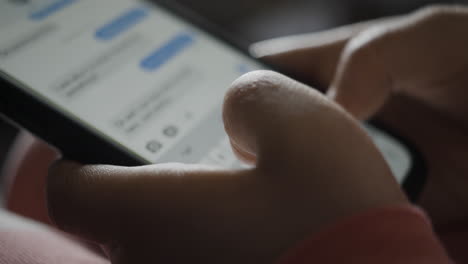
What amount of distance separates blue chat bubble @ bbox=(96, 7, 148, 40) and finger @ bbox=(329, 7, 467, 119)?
0.69ft

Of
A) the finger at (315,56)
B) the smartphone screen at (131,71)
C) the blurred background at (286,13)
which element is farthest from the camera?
the blurred background at (286,13)

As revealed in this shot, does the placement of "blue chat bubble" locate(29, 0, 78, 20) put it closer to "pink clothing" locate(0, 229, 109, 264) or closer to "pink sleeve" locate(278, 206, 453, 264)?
"pink clothing" locate(0, 229, 109, 264)

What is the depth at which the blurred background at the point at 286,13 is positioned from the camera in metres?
0.93

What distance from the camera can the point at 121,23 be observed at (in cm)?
40

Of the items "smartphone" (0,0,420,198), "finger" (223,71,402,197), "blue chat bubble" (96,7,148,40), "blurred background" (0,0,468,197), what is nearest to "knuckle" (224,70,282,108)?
"finger" (223,71,402,197)

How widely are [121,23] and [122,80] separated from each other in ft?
0.26

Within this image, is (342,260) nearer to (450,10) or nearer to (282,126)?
(282,126)

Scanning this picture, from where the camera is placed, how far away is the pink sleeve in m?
0.20

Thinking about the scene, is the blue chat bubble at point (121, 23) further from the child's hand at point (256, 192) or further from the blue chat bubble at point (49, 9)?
the child's hand at point (256, 192)

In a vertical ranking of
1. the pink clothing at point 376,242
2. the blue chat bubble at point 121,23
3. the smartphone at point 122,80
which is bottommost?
the smartphone at point 122,80

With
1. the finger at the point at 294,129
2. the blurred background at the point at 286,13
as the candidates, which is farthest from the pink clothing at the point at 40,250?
the blurred background at the point at 286,13

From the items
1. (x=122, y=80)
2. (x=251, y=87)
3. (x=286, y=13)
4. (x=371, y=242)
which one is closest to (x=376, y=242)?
(x=371, y=242)

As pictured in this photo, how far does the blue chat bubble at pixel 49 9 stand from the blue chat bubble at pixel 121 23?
44mm

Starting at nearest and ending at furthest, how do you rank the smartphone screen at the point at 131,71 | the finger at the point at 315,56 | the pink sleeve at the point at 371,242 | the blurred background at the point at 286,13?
1. the pink sleeve at the point at 371,242
2. the smartphone screen at the point at 131,71
3. the finger at the point at 315,56
4. the blurred background at the point at 286,13
